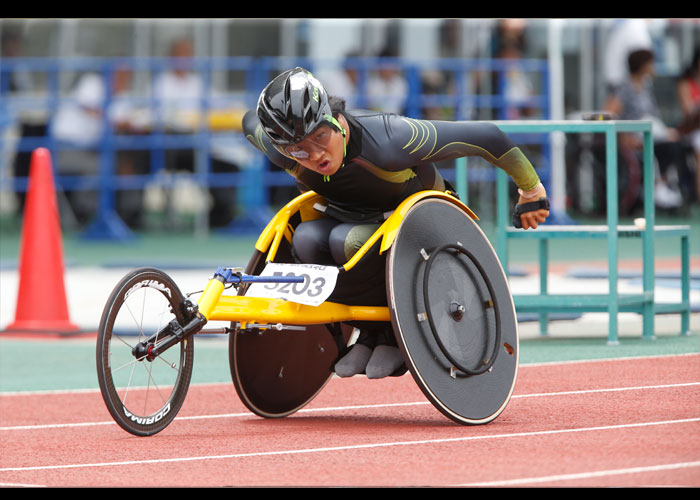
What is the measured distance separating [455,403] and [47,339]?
17.4 feet

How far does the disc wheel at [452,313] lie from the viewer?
6.78 m

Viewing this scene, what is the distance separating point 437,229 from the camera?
7.15 metres

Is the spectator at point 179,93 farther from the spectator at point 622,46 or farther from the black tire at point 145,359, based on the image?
the black tire at point 145,359

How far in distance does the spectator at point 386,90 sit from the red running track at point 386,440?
13.5 metres

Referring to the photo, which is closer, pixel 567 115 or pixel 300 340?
pixel 300 340

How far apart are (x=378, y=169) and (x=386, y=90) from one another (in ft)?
50.0

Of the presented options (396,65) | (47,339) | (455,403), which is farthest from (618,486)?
(396,65)

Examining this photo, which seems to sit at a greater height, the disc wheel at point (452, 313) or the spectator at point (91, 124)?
the spectator at point (91, 124)

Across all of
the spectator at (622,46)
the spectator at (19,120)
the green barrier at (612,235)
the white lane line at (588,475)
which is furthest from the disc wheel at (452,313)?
the spectator at (19,120)

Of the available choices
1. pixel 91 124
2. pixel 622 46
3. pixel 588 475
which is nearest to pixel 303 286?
pixel 588 475

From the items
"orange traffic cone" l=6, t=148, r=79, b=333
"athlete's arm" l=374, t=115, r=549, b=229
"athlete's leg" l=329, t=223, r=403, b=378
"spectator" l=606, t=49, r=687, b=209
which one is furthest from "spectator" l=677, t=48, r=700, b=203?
"athlete's leg" l=329, t=223, r=403, b=378

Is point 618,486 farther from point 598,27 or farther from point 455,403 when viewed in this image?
point 598,27

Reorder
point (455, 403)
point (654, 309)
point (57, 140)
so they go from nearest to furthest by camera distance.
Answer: point (455, 403), point (654, 309), point (57, 140)

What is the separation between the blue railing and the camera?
2122cm
